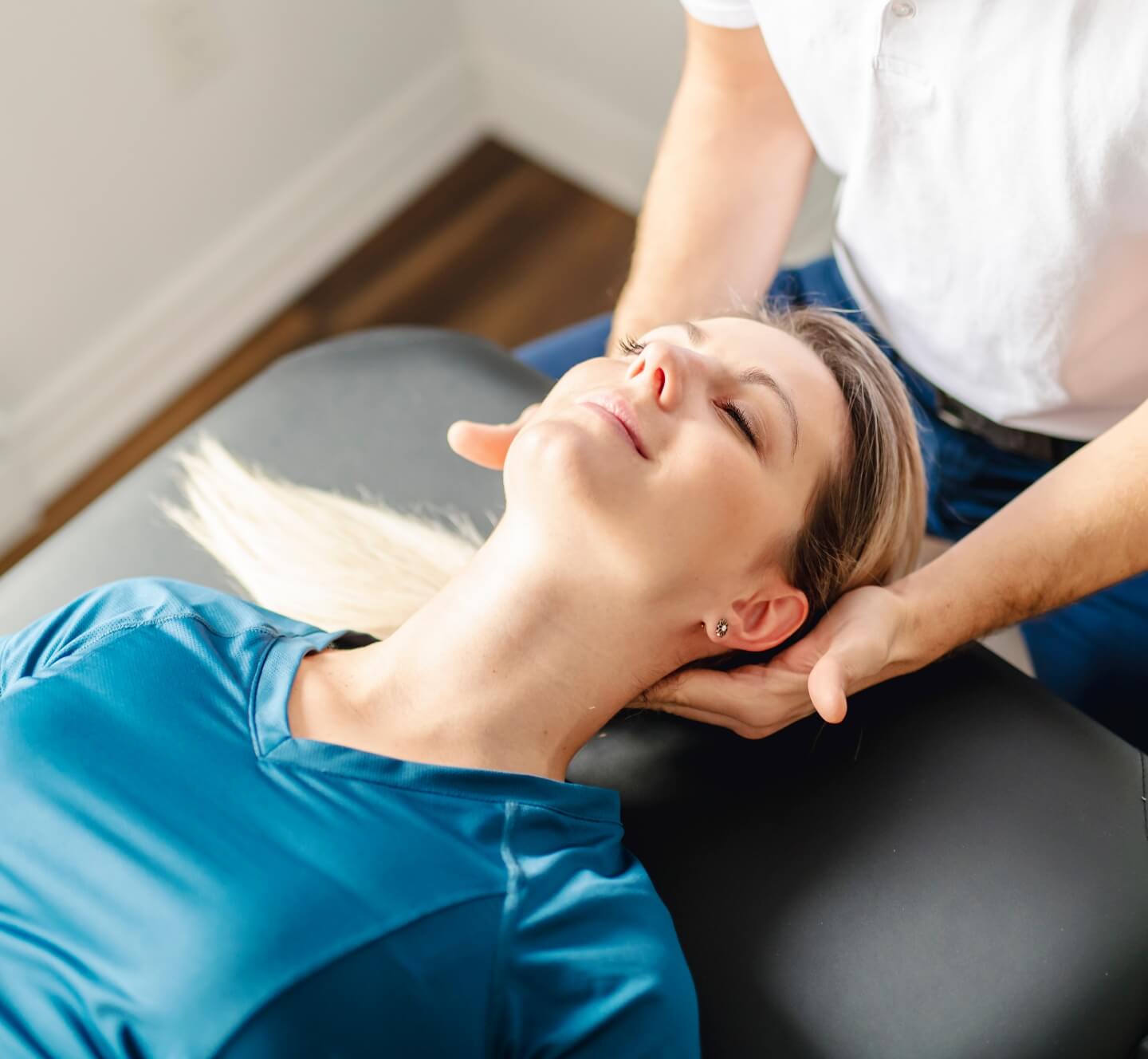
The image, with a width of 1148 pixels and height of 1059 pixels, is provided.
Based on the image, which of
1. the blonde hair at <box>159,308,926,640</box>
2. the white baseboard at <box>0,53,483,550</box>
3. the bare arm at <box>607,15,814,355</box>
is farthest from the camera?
the white baseboard at <box>0,53,483,550</box>

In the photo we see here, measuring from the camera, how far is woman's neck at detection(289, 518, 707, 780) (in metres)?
1.08

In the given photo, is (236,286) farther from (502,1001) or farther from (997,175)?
(502,1001)

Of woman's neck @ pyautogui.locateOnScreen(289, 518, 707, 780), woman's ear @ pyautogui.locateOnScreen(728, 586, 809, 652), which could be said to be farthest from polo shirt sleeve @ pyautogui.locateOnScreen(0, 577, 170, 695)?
woman's ear @ pyautogui.locateOnScreen(728, 586, 809, 652)

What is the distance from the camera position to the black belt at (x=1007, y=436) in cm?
137

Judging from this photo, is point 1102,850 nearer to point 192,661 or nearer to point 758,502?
point 758,502

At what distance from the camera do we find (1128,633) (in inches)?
51.1

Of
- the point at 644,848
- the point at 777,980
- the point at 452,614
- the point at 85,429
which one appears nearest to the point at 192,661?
the point at 452,614

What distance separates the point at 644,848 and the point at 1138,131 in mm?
789

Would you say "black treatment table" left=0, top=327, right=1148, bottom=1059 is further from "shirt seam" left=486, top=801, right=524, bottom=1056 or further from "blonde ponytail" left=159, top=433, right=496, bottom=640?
"shirt seam" left=486, top=801, right=524, bottom=1056

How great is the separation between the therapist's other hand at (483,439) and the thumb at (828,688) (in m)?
0.41

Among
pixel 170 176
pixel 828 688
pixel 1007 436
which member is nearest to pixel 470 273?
pixel 170 176

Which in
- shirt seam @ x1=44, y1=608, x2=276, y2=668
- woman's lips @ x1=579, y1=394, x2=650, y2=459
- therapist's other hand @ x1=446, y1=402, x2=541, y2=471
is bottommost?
therapist's other hand @ x1=446, y1=402, x2=541, y2=471

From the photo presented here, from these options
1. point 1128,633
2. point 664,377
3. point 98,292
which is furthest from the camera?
point 98,292

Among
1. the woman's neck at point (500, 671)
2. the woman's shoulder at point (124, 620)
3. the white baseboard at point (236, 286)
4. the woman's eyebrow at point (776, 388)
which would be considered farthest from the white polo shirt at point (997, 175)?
the white baseboard at point (236, 286)
